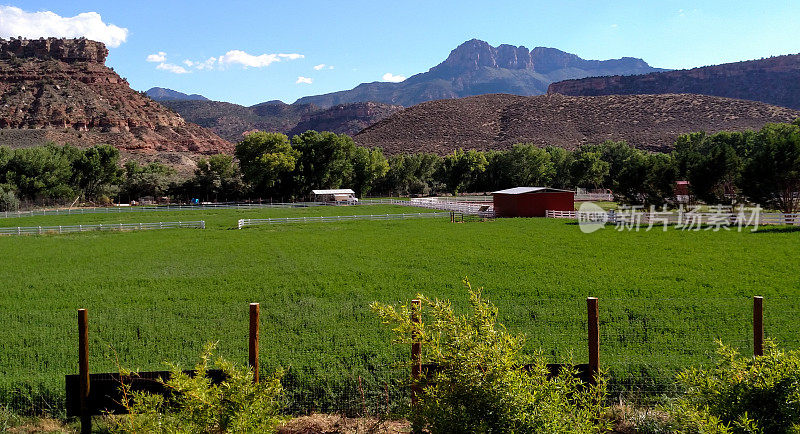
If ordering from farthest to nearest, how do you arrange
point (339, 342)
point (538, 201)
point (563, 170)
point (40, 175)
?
point (563, 170) < point (40, 175) < point (538, 201) < point (339, 342)

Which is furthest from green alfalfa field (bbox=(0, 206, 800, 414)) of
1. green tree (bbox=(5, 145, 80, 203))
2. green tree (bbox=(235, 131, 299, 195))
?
green tree (bbox=(235, 131, 299, 195))

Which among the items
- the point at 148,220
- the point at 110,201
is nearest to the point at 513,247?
the point at 148,220

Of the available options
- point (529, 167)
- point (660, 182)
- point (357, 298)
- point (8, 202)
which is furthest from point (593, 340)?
point (529, 167)

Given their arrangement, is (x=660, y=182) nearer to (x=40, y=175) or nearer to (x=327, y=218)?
(x=327, y=218)

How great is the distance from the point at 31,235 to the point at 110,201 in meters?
39.4

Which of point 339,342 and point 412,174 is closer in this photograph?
point 339,342

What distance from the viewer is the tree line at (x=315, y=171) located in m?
58.3

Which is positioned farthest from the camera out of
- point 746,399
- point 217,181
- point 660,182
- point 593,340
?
point 217,181

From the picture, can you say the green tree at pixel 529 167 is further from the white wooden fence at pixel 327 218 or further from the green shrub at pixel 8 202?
the green shrub at pixel 8 202

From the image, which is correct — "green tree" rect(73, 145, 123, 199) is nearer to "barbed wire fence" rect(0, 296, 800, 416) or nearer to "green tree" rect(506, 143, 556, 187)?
"green tree" rect(506, 143, 556, 187)

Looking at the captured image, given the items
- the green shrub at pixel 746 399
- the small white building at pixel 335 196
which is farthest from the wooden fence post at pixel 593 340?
the small white building at pixel 335 196

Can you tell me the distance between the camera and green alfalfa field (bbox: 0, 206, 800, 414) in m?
7.90

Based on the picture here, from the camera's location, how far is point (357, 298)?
41.8 ft

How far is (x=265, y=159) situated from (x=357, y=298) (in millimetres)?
58674
